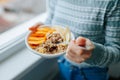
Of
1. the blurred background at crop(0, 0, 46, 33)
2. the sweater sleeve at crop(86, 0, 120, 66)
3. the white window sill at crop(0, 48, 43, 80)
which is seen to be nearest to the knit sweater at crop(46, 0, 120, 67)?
the sweater sleeve at crop(86, 0, 120, 66)

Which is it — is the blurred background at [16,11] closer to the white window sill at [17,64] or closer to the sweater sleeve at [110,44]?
the white window sill at [17,64]

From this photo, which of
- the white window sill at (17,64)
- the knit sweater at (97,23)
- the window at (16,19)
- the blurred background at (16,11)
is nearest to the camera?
the knit sweater at (97,23)

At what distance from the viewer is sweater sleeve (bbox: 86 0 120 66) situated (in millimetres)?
685

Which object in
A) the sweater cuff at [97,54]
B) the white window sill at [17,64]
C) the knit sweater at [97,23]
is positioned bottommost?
the white window sill at [17,64]

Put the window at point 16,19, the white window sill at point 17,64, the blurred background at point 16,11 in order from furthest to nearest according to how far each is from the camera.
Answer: the blurred background at point 16,11
the window at point 16,19
the white window sill at point 17,64

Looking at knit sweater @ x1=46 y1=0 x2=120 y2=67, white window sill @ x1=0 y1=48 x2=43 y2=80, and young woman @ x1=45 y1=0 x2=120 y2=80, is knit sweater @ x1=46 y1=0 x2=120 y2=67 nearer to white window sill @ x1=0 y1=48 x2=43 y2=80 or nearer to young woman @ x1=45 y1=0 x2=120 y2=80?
young woman @ x1=45 y1=0 x2=120 y2=80

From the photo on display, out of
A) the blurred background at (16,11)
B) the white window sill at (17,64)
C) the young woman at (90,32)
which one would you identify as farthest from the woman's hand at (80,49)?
the blurred background at (16,11)

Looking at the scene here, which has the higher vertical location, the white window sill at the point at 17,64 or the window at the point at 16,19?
the window at the point at 16,19

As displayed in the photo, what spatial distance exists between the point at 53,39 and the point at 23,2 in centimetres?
113

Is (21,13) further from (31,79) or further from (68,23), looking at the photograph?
(68,23)

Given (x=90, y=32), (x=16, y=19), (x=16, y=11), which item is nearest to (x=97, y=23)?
(x=90, y=32)

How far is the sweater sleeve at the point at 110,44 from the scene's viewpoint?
0.69m

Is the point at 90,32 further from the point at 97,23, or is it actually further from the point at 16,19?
A: the point at 16,19

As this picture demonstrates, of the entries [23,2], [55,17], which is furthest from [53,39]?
[23,2]
